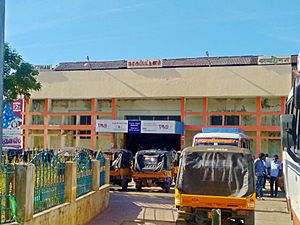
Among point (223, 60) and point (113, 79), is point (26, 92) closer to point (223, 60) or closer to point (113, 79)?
point (113, 79)

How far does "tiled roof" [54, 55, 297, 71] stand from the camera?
39594 millimetres

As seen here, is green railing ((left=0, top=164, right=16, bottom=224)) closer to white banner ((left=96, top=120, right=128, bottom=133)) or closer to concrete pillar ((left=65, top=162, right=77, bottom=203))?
concrete pillar ((left=65, top=162, right=77, bottom=203))

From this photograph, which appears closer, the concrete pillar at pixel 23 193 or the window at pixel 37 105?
the concrete pillar at pixel 23 193

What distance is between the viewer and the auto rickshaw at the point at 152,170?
69.3 ft

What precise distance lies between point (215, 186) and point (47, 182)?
3785 millimetres

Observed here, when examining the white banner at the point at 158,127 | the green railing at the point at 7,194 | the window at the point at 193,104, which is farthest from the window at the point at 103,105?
the green railing at the point at 7,194

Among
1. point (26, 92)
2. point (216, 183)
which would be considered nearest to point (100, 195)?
point (216, 183)

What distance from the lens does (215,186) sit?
34.7ft

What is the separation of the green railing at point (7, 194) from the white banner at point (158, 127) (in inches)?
1072

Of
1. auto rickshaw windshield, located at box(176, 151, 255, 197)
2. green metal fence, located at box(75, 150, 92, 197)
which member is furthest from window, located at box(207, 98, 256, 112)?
auto rickshaw windshield, located at box(176, 151, 255, 197)

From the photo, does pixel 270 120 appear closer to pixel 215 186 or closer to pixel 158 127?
pixel 158 127

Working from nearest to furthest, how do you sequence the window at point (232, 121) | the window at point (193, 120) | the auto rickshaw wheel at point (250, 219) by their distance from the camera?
the auto rickshaw wheel at point (250, 219)
the window at point (232, 121)
the window at point (193, 120)

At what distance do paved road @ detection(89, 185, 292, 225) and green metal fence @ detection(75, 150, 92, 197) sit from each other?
0.85 meters

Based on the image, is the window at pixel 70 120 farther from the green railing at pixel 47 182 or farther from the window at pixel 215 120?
the green railing at pixel 47 182
